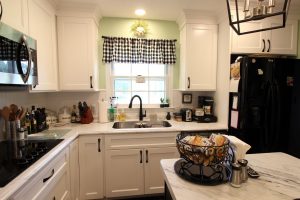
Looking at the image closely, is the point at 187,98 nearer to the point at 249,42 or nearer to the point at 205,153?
the point at 249,42

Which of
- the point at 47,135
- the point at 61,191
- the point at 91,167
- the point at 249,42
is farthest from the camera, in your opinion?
the point at 249,42

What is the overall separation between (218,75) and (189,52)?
535 mm

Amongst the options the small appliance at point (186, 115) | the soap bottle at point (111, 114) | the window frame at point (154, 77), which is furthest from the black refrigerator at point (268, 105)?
the soap bottle at point (111, 114)

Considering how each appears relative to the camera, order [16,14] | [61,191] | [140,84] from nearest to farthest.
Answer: [16,14] < [61,191] < [140,84]

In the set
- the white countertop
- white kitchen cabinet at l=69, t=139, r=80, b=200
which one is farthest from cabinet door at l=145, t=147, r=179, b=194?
white kitchen cabinet at l=69, t=139, r=80, b=200

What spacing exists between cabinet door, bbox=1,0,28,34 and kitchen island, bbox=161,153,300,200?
4.98ft

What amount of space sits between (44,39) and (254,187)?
2.25m

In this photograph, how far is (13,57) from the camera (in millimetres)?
1242

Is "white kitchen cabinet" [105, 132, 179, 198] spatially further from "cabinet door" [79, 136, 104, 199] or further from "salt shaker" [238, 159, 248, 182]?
"salt shaker" [238, 159, 248, 182]

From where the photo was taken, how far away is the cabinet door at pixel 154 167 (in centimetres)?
221

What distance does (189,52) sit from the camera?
2.58m

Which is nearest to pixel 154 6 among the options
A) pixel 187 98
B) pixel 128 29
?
pixel 128 29

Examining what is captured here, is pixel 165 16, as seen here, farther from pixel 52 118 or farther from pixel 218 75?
pixel 52 118

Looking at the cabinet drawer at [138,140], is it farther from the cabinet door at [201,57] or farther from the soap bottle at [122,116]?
the cabinet door at [201,57]
